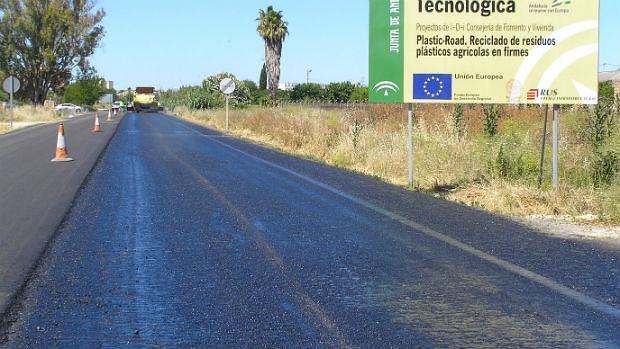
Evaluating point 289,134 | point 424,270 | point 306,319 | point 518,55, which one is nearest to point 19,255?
point 306,319

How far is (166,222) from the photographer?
32.0ft

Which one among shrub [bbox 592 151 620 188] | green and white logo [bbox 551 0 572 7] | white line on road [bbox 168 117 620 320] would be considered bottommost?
white line on road [bbox 168 117 620 320]

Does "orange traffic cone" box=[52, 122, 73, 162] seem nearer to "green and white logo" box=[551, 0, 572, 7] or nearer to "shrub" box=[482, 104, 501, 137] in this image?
"shrub" box=[482, 104, 501, 137]

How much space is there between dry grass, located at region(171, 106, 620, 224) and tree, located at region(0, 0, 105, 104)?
5408 cm

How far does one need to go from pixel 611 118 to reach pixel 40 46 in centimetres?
6859

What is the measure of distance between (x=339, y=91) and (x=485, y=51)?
3033 inches

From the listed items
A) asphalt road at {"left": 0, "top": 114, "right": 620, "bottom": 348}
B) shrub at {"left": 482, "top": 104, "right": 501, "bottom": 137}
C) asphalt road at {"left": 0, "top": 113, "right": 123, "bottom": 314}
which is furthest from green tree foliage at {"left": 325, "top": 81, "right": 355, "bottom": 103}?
asphalt road at {"left": 0, "top": 114, "right": 620, "bottom": 348}

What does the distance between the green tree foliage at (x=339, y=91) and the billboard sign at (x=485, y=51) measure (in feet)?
239

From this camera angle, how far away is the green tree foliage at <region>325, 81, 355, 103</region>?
87456mm

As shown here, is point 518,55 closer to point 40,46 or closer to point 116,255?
point 116,255

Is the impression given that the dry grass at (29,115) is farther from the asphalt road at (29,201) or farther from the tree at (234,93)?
the asphalt road at (29,201)

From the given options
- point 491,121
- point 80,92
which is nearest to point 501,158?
point 491,121

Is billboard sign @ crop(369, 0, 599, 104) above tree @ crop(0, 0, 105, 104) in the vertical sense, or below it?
below

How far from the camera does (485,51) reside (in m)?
13.4
